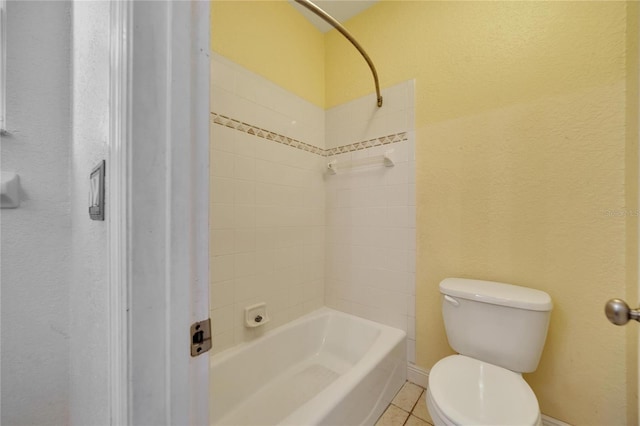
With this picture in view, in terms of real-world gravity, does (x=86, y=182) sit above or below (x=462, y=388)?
above

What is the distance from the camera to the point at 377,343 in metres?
1.45

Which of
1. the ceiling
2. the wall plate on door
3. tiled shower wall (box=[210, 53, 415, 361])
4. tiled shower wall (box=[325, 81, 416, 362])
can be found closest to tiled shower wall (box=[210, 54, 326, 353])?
tiled shower wall (box=[210, 53, 415, 361])

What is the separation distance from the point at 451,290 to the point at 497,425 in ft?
1.68

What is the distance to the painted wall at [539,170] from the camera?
1048mm

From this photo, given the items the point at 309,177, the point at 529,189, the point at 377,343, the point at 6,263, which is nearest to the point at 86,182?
the point at 6,263

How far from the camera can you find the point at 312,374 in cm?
158

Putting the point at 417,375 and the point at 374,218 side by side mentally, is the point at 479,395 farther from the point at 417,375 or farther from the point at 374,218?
the point at 374,218

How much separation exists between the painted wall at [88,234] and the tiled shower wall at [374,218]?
4.66 feet

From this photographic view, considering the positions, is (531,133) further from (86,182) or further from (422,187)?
(86,182)

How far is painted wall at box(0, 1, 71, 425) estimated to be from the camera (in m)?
0.66

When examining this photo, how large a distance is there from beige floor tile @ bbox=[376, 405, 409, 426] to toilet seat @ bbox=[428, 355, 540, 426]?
430 mm

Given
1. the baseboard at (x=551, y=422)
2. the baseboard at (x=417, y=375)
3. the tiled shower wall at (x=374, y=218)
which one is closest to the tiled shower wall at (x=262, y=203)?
the tiled shower wall at (x=374, y=218)

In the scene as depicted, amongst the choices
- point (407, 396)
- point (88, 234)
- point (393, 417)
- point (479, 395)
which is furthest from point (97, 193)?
point (407, 396)

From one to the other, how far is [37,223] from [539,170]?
1.87 metres
